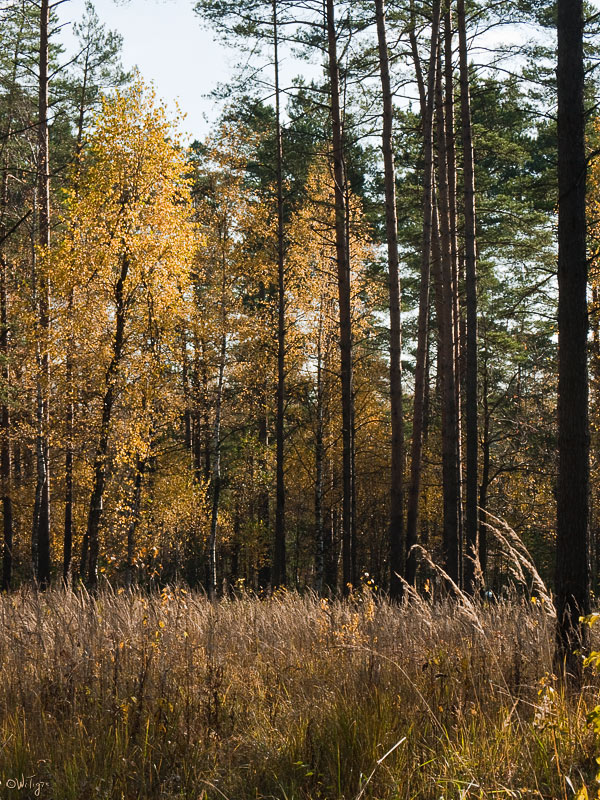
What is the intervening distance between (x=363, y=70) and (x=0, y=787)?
542 inches

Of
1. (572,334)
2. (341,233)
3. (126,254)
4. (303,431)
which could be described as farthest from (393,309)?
(303,431)

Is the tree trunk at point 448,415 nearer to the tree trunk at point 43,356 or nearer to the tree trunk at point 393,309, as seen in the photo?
the tree trunk at point 393,309

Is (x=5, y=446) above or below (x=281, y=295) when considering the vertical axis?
below

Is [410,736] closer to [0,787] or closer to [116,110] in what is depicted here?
[0,787]

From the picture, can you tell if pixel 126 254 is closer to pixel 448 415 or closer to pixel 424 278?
pixel 424 278

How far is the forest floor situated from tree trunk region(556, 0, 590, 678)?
405 mm

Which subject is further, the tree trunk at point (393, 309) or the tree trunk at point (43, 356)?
the tree trunk at point (43, 356)

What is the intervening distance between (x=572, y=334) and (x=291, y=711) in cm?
319

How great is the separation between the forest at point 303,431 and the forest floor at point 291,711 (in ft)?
0.08

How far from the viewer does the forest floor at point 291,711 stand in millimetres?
3271

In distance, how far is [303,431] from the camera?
83.9 ft
